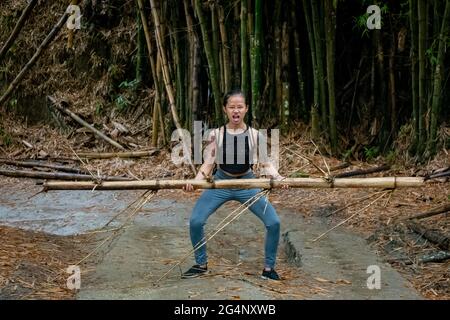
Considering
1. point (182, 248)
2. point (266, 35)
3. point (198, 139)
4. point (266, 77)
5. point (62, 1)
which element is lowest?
point (182, 248)

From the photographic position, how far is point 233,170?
381 centimetres

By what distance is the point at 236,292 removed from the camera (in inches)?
133

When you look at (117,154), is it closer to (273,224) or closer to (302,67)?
(302,67)

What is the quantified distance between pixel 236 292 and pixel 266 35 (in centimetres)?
468

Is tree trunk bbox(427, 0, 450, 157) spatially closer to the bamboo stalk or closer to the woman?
the woman

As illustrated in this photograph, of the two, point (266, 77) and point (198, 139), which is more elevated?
point (266, 77)

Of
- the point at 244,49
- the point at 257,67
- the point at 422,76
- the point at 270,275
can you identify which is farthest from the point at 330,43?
the point at 270,275

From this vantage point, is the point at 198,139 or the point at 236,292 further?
the point at 198,139

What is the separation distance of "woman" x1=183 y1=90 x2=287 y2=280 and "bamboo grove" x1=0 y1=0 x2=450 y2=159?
10.5ft

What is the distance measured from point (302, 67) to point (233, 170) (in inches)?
159

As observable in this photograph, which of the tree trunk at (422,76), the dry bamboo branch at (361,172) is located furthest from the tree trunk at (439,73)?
the dry bamboo branch at (361,172)

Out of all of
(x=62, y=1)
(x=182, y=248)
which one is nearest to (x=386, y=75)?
(x=182, y=248)

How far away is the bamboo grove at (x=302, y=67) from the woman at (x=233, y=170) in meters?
3.21

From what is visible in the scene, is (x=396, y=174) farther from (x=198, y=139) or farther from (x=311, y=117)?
(x=198, y=139)
